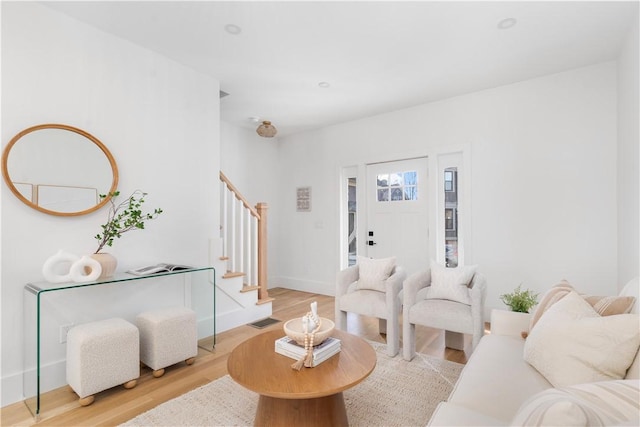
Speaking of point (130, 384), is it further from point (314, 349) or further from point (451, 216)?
point (451, 216)

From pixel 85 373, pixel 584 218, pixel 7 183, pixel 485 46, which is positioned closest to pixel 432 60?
pixel 485 46

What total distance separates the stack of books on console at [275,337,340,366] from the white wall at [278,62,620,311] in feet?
8.27

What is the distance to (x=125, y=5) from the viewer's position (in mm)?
2240

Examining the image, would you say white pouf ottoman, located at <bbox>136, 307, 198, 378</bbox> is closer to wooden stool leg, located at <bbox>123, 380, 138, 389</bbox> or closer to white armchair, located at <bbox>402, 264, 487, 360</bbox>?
wooden stool leg, located at <bbox>123, 380, 138, 389</bbox>

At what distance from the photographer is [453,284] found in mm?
2732

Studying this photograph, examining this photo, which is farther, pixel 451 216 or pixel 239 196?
pixel 451 216

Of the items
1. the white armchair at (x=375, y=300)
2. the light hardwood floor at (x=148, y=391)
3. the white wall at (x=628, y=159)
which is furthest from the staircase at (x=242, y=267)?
the white wall at (x=628, y=159)

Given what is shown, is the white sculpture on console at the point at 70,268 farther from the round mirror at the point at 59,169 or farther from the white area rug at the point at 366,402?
the white area rug at the point at 366,402

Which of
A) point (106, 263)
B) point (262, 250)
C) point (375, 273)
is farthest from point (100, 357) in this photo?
point (375, 273)

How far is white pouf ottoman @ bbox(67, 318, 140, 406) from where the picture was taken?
79.9 inches

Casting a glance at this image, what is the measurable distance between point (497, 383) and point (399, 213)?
10.0ft

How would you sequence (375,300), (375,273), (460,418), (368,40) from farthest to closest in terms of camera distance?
(375,273) → (375,300) → (368,40) → (460,418)

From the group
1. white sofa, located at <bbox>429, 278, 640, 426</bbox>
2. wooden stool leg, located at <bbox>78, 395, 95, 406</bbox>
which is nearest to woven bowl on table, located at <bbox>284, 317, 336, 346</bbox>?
white sofa, located at <bbox>429, 278, 640, 426</bbox>

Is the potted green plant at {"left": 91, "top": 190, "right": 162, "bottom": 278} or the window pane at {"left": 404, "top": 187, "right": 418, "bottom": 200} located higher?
the window pane at {"left": 404, "top": 187, "right": 418, "bottom": 200}
